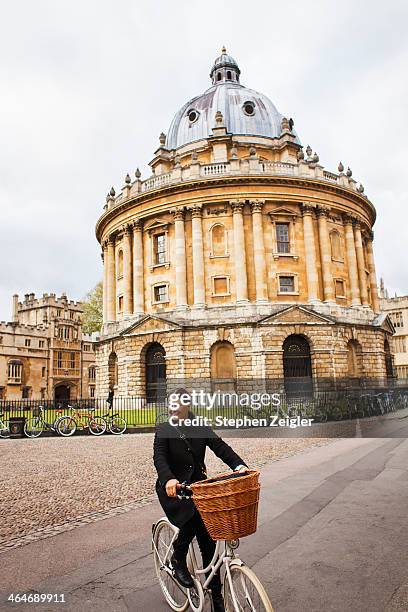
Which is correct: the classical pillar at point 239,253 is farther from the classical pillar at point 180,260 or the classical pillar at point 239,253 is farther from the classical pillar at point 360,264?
the classical pillar at point 360,264

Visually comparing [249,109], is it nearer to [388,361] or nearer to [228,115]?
[228,115]

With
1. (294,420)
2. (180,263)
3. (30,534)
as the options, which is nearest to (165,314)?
(180,263)

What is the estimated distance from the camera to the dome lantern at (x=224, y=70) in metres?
50.9

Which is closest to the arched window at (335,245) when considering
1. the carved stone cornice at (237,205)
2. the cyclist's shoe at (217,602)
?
the carved stone cornice at (237,205)

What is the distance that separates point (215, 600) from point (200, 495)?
1.02 meters

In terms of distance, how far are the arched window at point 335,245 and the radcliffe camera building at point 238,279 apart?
4.3 inches

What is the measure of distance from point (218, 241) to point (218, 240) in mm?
79

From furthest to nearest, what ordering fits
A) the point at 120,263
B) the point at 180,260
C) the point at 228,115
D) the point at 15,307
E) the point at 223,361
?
1. the point at 15,307
2. the point at 228,115
3. the point at 120,263
4. the point at 180,260
5. the point at 223,361

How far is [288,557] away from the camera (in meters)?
5.50

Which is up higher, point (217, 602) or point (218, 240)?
point (218, 240)

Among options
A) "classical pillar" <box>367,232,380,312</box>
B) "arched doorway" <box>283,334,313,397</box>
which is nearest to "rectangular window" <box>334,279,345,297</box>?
"arched doorway" <box>283,334,313,397</box>

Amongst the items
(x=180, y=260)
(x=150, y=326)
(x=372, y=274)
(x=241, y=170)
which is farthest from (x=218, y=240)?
(x=372, y=274)

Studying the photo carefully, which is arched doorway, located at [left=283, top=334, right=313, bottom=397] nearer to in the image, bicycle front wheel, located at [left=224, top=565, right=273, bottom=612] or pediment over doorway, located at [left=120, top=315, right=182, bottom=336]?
pediment over doorway, located at [left=120, top=315, right=182, bottom=336]

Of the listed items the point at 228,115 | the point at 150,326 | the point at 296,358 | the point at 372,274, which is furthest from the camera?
the point at 228,115
